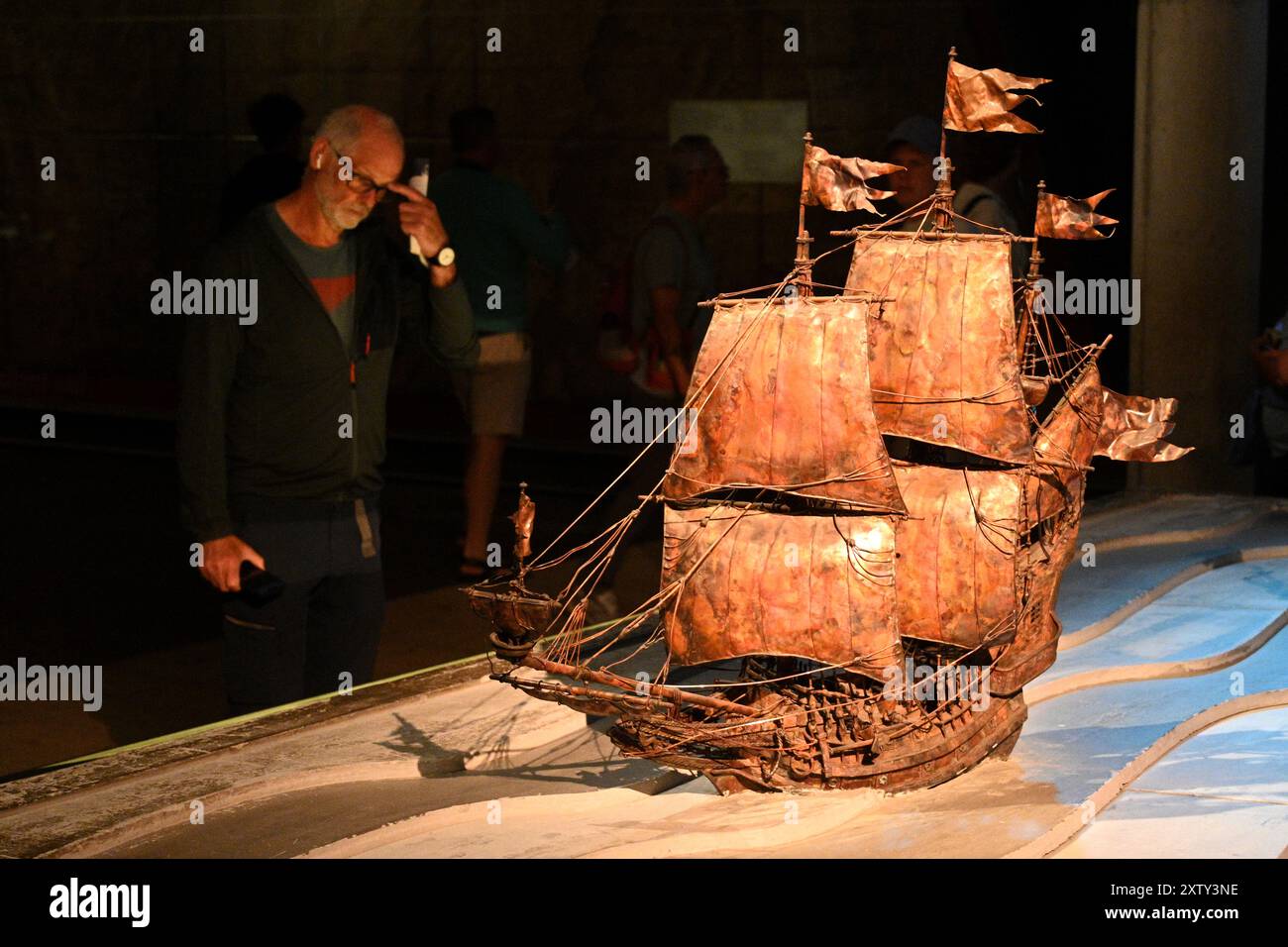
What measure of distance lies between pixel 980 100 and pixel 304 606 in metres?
2.93

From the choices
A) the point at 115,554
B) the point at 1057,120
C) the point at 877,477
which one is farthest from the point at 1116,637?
the point at 1057,120

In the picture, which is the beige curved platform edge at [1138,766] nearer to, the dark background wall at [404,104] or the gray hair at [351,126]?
the gray hair at [351,126]

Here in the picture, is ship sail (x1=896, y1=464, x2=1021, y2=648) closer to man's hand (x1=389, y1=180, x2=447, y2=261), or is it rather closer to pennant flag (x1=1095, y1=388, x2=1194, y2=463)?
pennant flag (x1=1095, y1=388, x2=1194, y2=463)

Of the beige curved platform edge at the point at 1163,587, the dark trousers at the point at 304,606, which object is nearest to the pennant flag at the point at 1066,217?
the beige curved platform edge at the point at 1163,587

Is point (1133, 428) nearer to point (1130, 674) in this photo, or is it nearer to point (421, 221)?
point (1130, 674)

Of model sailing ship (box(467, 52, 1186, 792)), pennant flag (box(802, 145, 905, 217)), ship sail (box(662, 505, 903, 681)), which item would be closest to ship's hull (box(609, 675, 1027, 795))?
model sailing ship (box(467, 52, 1186, 792))

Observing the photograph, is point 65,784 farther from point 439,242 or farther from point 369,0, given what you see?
point 369,0

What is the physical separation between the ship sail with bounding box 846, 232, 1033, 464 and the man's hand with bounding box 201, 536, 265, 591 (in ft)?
7.50

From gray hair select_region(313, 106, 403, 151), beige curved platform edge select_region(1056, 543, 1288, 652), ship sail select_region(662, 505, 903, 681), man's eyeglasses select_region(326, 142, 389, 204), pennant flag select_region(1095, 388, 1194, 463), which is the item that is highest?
gray hair select_region(313, 106, 403, 151)

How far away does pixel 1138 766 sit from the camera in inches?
222

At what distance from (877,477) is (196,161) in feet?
9.11

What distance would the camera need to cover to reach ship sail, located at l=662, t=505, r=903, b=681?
5340mm

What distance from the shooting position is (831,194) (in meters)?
5.66

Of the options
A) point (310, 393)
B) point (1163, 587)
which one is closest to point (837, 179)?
point (310, 393)
